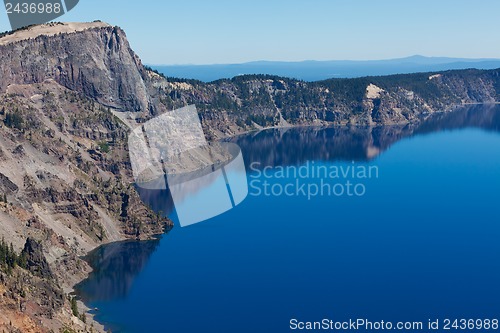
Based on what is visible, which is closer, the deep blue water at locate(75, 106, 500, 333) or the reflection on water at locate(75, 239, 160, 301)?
the deep blue water at locate(75, 106, 500, 333)

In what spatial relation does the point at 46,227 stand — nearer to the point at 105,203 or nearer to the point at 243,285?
the point at 105,203

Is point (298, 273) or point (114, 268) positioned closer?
point (298, 273)

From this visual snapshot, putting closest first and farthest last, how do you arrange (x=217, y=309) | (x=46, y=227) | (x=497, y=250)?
(x=217, y=309) < (x=46, y=227) < (x=497, y=250)

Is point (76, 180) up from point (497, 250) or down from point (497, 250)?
up

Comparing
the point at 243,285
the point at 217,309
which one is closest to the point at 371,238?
the point at 243,285

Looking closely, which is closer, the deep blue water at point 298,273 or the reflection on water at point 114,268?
the deep blue water at point 298,273

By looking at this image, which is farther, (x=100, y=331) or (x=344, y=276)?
(x=344, y=276)

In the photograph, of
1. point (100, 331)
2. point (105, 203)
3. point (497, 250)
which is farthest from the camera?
point (105, 203)

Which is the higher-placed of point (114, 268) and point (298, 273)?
point (298, 273)
